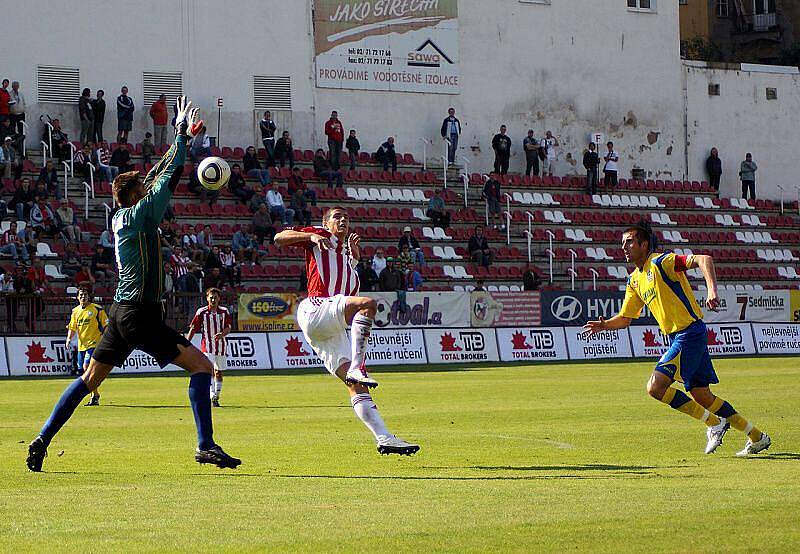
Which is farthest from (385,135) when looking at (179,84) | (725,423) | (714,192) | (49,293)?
(725,423)

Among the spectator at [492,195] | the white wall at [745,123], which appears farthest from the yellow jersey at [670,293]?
the white wall at [745,123]

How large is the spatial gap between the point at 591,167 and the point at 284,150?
1231 centimetres

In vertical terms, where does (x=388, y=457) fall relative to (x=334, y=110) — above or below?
below

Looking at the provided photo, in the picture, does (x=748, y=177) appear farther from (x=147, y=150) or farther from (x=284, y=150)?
(x=147, y=150)

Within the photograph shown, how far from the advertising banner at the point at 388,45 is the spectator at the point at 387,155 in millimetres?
3789

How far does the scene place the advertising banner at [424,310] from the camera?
38188mm

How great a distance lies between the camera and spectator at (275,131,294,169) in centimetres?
4438

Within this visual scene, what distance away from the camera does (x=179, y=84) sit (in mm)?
46594

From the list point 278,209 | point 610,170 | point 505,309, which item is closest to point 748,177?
point 610,170

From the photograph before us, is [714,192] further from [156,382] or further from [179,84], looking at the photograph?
[156,382]

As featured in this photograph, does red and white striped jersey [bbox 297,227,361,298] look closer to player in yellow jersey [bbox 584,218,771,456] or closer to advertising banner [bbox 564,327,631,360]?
player in yellow jersey [bbox 584,218,771,456]

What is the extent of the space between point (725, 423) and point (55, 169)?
30.7m

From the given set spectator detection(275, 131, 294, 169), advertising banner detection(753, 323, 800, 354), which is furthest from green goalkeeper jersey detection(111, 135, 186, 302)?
spectator detection(275, 131, 294, 169)

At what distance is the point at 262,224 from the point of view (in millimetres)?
40375
